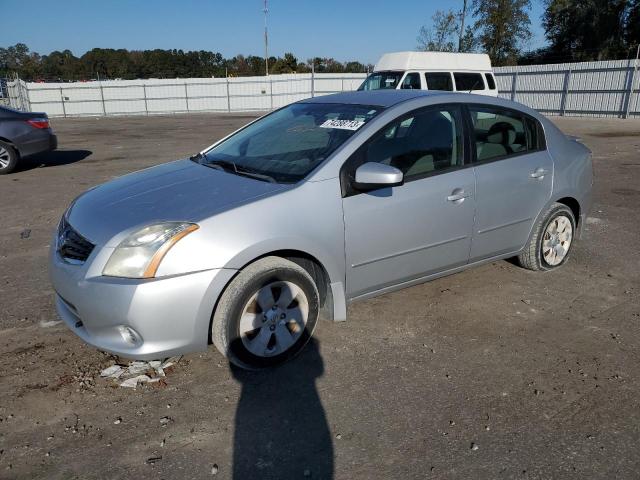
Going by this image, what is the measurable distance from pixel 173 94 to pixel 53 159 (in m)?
21.3

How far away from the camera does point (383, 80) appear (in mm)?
14133

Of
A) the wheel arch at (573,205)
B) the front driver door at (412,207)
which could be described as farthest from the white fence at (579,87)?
the front driver door at (412,207)

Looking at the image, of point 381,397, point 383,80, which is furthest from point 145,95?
point 381,397

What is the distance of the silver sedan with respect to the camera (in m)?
2.69

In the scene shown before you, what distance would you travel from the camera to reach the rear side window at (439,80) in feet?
44.9

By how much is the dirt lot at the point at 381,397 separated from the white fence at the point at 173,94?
2811 cm

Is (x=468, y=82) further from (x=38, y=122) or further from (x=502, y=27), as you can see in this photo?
(x=502, y=27)

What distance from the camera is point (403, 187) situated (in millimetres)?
3393

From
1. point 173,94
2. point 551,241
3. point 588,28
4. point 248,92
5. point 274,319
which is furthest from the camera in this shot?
point 588,28

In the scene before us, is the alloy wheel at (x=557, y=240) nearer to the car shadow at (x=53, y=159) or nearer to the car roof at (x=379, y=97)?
the car roof at (x=379, y=97)

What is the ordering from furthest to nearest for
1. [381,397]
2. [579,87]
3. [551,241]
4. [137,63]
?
[137,63], [579,87], [551,241], [381,397]

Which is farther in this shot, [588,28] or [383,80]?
[588,28]

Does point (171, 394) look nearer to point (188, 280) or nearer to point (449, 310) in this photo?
point (188, 280)

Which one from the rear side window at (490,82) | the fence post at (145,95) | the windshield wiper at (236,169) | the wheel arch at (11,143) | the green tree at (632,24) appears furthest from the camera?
the green tree at (632,24)
